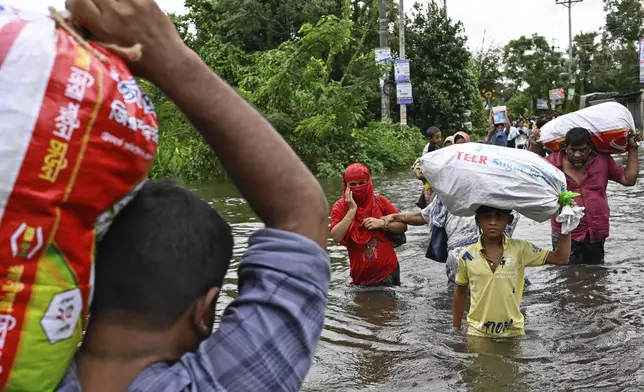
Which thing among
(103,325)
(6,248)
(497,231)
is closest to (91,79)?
(6,248)

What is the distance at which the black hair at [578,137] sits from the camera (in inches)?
267

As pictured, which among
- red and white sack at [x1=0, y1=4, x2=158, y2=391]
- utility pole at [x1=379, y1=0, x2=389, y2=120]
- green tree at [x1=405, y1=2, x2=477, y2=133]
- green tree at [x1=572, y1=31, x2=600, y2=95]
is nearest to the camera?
red and white sack at [x1=0, y1=4, x2=158, y2=391]

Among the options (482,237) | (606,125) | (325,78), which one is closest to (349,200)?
(482,237)

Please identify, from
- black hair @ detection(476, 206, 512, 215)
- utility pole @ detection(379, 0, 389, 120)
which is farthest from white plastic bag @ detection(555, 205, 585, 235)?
utility pole @ detection(379, 0, 389, 120)

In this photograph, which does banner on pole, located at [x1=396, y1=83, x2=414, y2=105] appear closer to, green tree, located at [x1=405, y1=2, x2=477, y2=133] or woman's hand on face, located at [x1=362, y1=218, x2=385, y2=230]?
green tree, located at [x1=405, y1=2, x2=477, y2=133]

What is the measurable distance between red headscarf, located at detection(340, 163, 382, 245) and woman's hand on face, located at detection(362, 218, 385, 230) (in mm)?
98

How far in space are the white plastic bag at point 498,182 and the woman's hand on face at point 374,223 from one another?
1.53 m

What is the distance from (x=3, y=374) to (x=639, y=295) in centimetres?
616

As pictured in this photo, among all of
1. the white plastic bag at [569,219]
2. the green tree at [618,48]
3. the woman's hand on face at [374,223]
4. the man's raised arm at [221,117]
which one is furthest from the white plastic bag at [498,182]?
the green tree at [618,48]

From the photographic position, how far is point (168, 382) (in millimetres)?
1199

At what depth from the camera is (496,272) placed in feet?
15.4

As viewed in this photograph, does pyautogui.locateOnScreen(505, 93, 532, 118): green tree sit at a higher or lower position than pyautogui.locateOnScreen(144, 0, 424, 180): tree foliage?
lower

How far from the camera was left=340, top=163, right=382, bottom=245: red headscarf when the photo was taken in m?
6.50

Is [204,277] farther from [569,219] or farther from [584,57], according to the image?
[584,57]
